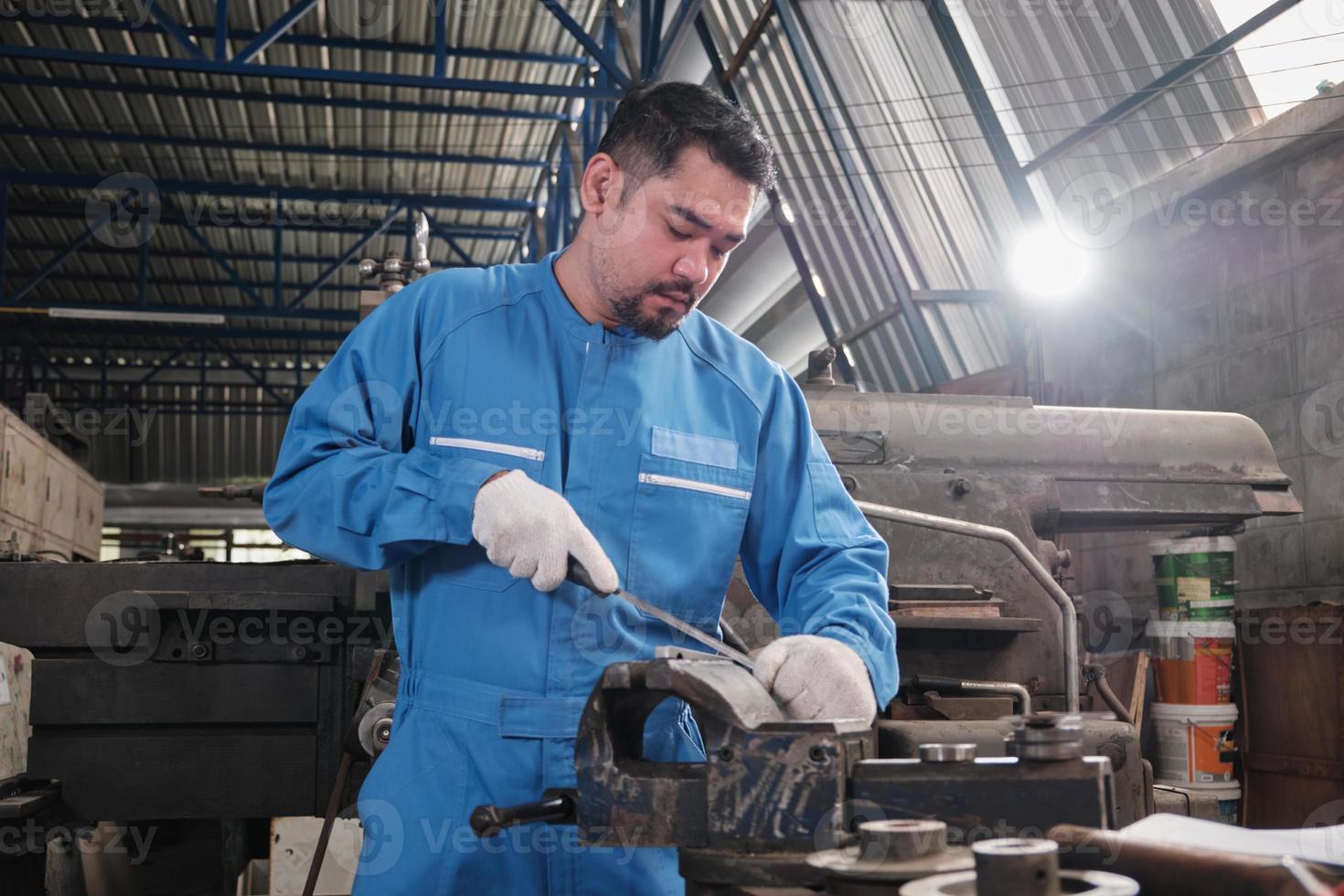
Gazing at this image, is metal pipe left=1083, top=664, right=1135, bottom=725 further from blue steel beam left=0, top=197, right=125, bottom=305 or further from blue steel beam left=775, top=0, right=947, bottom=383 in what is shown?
blue steel beam left=0, top=197, right=125, bottom=305

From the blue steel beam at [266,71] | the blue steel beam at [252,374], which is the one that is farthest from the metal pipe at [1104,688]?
the blue steel beam at [252,374]

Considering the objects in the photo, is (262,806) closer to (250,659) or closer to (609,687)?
(250,659)

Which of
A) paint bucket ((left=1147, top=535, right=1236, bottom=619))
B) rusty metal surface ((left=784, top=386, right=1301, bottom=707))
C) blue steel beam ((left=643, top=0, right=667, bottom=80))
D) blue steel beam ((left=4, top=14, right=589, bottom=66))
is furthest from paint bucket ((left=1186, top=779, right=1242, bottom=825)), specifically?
blue steel beam ((left=4, top=14, right=589, bottom=66))

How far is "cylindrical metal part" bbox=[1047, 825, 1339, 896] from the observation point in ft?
2.60

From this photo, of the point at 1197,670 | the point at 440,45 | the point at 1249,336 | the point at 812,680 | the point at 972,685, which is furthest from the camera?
the point at 440,45

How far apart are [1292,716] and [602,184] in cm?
277

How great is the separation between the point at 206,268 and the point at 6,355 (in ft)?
7.71

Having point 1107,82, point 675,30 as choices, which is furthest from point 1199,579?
point 675,30

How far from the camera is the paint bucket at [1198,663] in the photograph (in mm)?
3168

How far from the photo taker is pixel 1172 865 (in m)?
0.85

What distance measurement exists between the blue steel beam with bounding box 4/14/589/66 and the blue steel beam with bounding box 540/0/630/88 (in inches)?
33.2

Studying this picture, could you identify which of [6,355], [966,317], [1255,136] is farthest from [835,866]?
[6,355]

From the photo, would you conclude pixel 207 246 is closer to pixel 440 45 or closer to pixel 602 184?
pixel 440 45

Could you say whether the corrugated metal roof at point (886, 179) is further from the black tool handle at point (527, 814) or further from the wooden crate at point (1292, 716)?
the black tool handle at point (527, 814)
